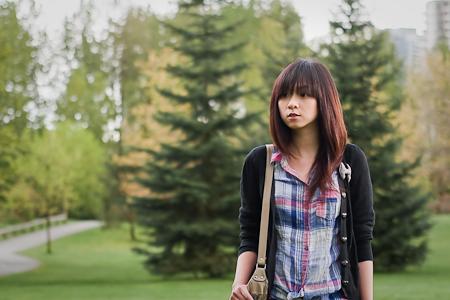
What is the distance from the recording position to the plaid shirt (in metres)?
1.89

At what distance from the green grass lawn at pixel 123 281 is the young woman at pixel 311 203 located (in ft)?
35.3

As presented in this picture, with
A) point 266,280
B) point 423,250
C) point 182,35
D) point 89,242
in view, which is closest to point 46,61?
point 89,242

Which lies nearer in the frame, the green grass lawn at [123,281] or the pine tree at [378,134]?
the green grass lawn at [123,281]

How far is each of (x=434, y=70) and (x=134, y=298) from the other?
20.3 meters

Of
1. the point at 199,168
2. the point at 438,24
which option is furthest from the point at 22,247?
the point at 438,24

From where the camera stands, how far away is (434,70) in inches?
1090

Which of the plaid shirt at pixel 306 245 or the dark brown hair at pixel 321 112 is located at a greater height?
the dark brown hair at pixel 321 112

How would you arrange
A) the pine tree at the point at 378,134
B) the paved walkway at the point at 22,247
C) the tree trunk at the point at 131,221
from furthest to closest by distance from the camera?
the tree trunk at the point at 131,221, the paved walkway at the point at 22,247, the pine tree at the point at 378,134

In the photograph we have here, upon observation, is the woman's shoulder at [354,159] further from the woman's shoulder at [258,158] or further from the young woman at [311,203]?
the woman's shoulder at [258,158]

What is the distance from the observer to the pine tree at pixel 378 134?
1697 centimetres

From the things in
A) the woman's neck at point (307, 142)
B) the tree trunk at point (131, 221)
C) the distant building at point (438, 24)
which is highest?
the distant building at point (438, 24)

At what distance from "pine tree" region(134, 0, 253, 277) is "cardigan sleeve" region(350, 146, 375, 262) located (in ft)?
50.1

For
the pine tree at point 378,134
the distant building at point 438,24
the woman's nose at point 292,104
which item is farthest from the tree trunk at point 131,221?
the woman's nose at point 292,104

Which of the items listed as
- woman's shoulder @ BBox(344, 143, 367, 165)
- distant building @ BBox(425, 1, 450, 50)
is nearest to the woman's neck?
woman's shoulder @ BBox(344, 143, 367, 165)
